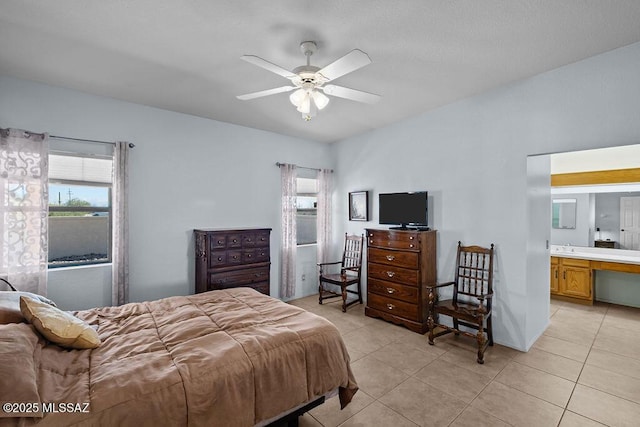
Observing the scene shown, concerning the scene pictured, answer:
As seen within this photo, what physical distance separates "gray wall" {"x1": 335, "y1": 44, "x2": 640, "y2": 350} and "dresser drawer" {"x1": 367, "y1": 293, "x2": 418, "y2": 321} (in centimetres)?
64

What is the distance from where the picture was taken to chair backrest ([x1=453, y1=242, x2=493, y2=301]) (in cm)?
331

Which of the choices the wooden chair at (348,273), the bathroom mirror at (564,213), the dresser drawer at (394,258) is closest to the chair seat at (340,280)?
the wooden chair at (348,273)

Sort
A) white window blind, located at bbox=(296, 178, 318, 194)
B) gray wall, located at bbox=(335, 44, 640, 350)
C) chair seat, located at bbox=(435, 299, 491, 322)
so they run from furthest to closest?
white window blind, located at bbox=(296, 178, 318, 194) < chair seat, located at bbox=(435, 299, 491, 322) < gray wall, located at bbox=(335, 44, 640, 350)

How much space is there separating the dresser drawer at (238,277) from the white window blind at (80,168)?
5.64 ft

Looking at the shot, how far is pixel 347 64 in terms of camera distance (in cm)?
196

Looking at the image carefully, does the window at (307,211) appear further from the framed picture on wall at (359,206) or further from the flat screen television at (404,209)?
the flat screen television at (404,209)

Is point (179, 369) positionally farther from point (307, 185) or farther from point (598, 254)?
point (598, 254)

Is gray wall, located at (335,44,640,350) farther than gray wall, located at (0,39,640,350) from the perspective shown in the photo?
No

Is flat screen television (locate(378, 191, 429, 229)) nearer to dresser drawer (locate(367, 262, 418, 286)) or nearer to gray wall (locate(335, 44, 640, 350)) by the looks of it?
gray wall (locate(335, 44, 640, 350))

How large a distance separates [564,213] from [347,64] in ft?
17.6

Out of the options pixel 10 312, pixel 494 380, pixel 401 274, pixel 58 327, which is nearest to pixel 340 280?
pixel 401 274

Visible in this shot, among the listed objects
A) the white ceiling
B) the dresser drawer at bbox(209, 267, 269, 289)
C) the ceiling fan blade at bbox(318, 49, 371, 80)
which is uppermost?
the white ceiling

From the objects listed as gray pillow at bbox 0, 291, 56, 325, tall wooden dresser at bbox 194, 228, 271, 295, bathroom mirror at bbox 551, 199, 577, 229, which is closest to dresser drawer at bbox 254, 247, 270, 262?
tall wooden dresser at bbox 194, 228, 271, 295

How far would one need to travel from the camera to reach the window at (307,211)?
5.34 meters
